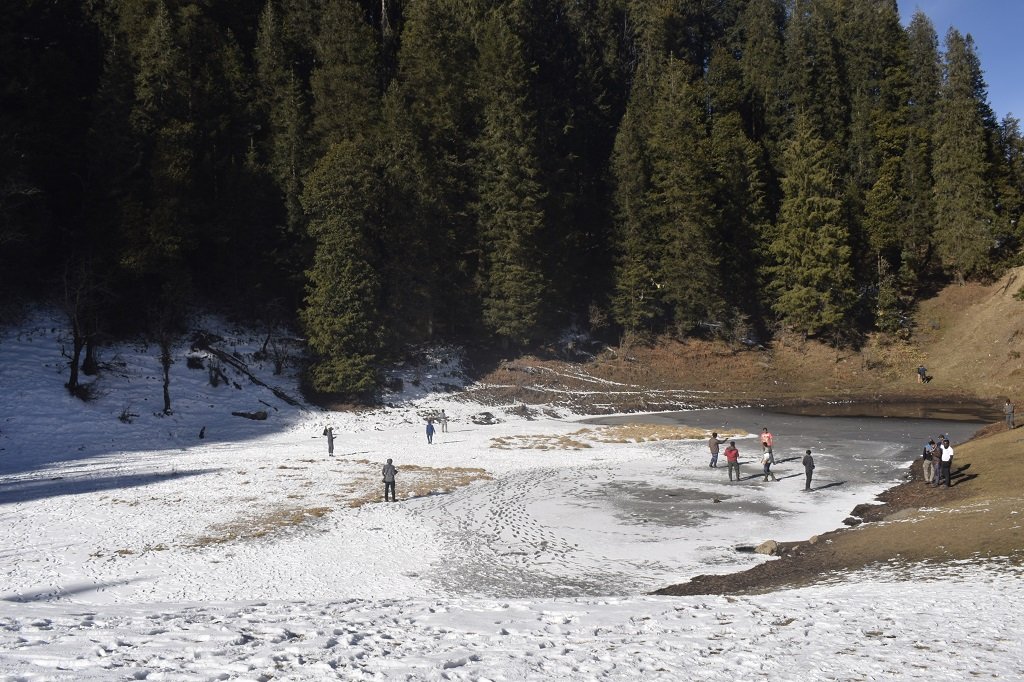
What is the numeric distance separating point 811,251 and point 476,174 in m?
27.4

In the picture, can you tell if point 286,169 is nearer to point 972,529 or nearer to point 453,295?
point 453,295

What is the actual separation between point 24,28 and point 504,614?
5569 centimetres

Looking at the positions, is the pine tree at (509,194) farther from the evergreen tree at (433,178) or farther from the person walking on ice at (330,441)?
the person walking on ice at (330,441)

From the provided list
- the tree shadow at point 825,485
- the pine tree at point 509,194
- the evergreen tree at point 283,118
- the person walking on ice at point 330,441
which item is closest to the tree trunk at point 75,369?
the person walking on ice at point 330,441

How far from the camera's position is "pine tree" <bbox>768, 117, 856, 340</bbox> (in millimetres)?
58250

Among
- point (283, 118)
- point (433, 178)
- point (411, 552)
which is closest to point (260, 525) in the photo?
point (411, 552)

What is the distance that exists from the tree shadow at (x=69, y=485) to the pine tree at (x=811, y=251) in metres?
46.0

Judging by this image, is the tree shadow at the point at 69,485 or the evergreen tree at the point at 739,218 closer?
the tree shadow at the point at 69,485

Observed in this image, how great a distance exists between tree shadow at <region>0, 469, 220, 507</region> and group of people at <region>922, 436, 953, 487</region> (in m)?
26.7

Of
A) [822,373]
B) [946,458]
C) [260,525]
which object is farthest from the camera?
[822,373]

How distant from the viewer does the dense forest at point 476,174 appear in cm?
4578

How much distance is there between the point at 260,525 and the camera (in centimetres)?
2158

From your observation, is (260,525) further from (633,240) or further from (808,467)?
(633,240)

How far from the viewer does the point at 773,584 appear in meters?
15.3
